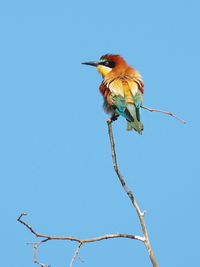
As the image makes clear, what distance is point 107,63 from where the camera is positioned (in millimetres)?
5039

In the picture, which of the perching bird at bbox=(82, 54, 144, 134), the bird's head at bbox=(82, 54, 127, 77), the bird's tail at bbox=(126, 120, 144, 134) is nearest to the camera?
the bird's tail at bbox=(126, 120, 144, 134)

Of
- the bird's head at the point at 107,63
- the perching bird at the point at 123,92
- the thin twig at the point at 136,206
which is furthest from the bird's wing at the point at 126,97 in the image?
the thin twig at the point at 136,206

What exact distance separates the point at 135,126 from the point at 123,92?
0.39 m

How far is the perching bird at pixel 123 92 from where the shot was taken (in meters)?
4.10

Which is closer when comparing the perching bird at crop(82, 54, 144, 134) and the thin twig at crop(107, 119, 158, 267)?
the thin twig at crop(107, 119, 158, 267)

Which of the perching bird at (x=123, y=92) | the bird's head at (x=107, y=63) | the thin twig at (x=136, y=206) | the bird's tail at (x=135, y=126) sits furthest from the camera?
the bird's head at (x=107, y=63)

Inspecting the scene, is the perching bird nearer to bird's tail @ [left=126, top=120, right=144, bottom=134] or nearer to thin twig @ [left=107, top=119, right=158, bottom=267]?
bird's tail @ [left=126, top=120, right=144, bottom=134]

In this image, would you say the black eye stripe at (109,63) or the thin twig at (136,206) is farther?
the black eye stripe at (109,63)

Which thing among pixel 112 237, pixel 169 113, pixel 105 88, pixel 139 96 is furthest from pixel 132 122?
pixel 112 237

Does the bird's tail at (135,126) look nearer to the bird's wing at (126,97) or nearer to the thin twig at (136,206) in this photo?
the bird's wing at (126,97)

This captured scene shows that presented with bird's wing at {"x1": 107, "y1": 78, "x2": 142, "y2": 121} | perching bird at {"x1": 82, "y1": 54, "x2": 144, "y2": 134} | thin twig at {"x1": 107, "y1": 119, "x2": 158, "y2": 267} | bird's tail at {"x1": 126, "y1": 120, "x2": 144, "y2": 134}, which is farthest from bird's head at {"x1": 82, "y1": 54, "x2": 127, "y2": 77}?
thin twig at {"x1": 107, "y1": 119, "x2": 158, "y2": 267}

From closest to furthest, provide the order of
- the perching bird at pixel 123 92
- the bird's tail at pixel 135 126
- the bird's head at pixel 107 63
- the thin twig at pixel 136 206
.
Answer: the thin twig at pixel 136 206 < the bird's tail at pixel 135 126 < the perching bird at pixel 123 92 < the bird's head at pixel 107 63

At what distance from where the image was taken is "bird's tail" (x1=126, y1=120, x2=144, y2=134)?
397cm

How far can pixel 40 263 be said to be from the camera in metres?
2.55
